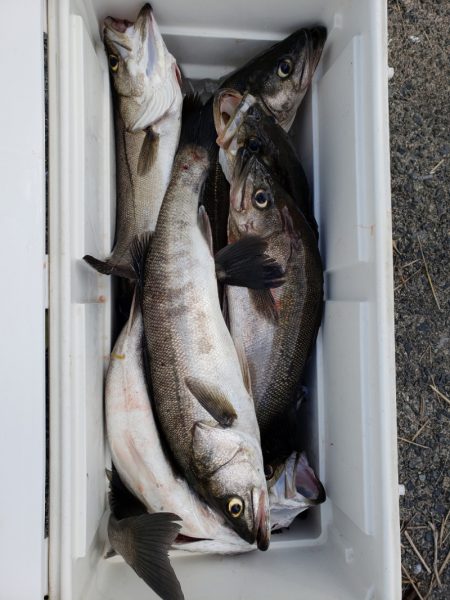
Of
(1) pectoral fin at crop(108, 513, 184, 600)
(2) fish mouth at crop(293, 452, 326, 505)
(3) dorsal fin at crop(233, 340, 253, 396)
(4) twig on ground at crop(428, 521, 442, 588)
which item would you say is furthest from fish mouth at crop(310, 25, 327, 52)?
(4) twig on ground at crop(428, 521, 442, 588)

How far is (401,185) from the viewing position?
5.83 feet

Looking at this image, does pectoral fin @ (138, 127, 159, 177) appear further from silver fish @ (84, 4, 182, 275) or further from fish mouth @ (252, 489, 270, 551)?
fish mouth @ (252, 489, 270, 551)

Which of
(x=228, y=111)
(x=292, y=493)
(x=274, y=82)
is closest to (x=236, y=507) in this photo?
(x=292, y=493)

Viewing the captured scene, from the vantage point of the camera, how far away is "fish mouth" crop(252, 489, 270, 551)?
119 centimetres

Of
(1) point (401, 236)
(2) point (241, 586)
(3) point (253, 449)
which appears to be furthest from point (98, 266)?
(1) point (401, 236)

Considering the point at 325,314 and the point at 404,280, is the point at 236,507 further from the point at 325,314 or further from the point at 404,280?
the point at 404,280

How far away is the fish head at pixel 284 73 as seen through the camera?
4.43ft

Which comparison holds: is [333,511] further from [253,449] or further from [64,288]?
[64,288]

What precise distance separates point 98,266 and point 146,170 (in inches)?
12.8

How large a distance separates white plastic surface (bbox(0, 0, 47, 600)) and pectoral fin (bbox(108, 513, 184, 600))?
0.71 feet

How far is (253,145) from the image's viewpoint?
1302 millimetres

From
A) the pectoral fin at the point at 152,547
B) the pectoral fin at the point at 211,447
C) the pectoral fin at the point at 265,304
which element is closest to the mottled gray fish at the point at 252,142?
the pectoral fin at the point at 265,304

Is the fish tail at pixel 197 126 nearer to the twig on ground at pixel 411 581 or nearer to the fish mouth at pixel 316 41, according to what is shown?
the fish mouth at pixel 316 41

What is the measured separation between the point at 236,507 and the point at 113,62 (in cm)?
110
